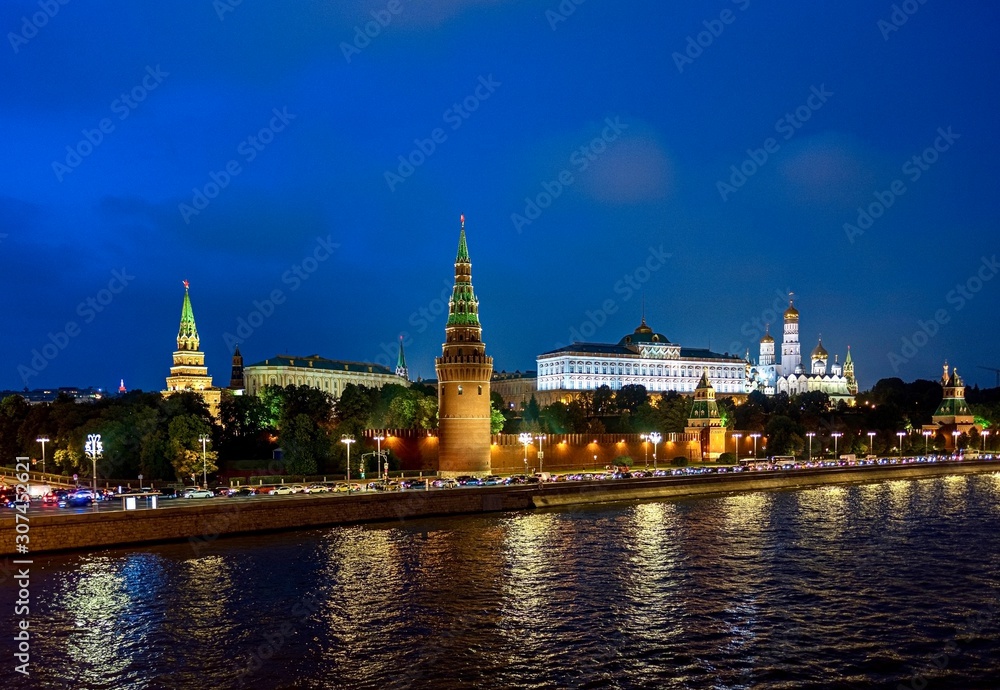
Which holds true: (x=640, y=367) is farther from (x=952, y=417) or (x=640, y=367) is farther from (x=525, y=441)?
(x=525, y=441)

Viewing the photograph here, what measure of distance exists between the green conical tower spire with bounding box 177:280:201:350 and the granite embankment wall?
67439mm

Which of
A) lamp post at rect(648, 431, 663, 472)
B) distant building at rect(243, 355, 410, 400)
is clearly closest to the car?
lamp post at rect(648, 431, 663, 472)

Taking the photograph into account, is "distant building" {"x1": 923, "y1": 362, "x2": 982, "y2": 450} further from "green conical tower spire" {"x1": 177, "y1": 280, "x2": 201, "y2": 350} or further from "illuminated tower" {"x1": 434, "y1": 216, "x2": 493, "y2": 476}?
"green conical tower spire" {"x1": 177, "y1": 280, "x2": 201, "y2": 350}

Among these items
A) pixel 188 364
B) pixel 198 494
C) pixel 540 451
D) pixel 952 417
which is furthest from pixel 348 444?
pixel 952 417

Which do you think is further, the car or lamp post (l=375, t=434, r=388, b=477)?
lamp post (l=375, t=434, r=388, b=477)

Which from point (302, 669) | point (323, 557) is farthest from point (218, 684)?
point (323, 557)

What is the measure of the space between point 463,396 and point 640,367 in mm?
107883

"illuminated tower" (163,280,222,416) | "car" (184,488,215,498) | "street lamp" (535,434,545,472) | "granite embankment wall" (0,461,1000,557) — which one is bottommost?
"granite embankment wall" (0,461,1000,557)

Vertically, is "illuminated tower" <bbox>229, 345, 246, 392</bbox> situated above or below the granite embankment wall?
above

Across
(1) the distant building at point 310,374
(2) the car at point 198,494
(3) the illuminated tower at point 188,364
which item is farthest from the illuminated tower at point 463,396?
(1) the distant building at point 310,374

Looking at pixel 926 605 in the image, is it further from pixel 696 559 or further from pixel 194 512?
pixel 194 512

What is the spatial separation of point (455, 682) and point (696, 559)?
19008 mm

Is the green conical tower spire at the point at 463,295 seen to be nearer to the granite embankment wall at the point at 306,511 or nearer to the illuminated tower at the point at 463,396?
the illuminated tower at the point at 463,396

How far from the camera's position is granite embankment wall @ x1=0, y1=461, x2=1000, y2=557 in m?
41.1
